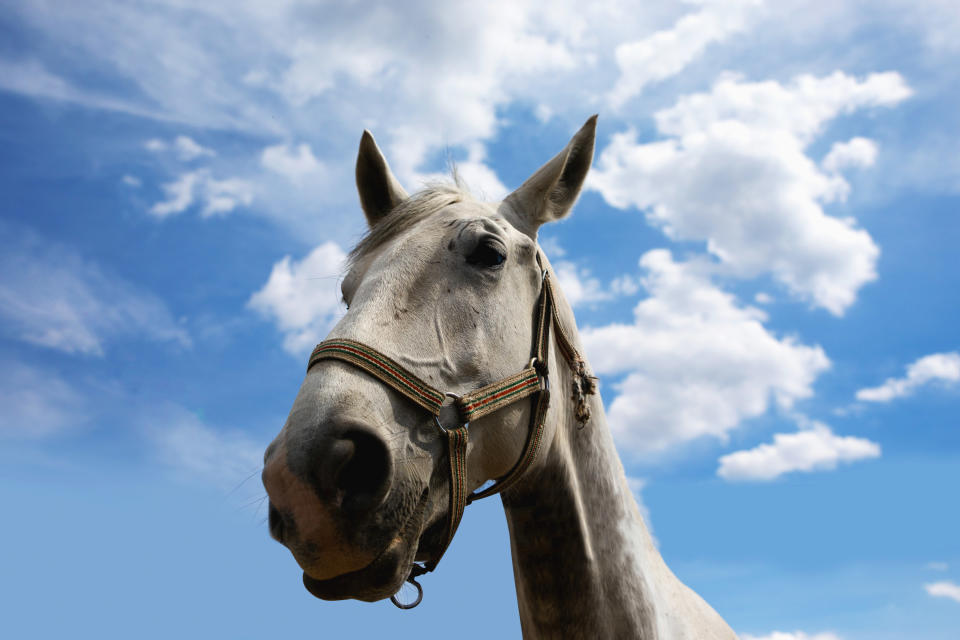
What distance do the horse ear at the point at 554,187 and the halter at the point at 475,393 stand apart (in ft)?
1.00

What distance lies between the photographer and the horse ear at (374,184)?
3.89 metres

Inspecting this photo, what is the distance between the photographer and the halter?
2.48 metres

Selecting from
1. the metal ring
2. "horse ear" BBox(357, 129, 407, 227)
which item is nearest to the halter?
the metal ring

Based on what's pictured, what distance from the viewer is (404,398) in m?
2.52

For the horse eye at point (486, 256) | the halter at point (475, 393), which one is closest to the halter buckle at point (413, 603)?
the halter at point (475, 393)

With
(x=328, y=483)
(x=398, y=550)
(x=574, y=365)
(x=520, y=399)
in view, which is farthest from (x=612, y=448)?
(x=328, y=483)

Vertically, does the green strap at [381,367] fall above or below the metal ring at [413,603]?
above

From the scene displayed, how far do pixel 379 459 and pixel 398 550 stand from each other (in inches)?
15.2

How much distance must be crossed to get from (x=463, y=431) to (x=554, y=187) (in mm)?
1721

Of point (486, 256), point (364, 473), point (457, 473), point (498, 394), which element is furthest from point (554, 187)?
point (364, 473)

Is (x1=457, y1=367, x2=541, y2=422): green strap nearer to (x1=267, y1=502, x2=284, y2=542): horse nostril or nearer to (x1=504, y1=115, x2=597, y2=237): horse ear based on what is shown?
(x1=267, y1=502, x2=284, y2=542): horse nostril

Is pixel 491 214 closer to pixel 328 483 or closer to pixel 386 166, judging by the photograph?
pixel 386 166

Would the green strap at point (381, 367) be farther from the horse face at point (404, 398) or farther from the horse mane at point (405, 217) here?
the horse mane at point (405, 217)

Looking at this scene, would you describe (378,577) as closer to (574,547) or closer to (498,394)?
(498,394)
